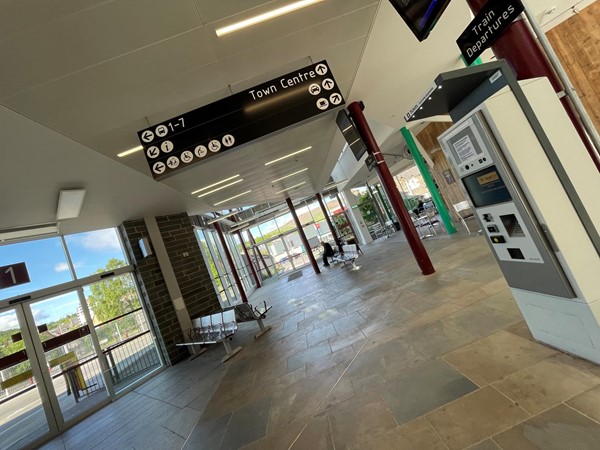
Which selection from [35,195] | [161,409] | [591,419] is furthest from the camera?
[161,409]

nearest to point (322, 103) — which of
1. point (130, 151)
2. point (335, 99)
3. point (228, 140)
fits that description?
point (335, 99)

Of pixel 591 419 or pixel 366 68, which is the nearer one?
pixel 591 419

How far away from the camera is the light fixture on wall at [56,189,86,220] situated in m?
4.38

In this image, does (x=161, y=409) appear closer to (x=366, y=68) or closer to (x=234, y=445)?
(x=234, y=445)

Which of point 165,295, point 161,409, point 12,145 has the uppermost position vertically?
point 12,145

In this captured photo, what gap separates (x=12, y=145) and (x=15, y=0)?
1.71 meters

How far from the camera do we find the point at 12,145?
294 centimetres

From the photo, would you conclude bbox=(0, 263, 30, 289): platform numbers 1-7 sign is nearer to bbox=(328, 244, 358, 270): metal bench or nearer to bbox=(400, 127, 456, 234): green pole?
bbox=(328, 244, 358, 270): metal bench

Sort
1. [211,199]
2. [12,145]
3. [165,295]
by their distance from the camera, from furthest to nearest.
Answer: [211,199] < [165,295] < [12,145]

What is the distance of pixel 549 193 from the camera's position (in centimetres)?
180

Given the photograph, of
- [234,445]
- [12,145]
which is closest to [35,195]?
[12,145]

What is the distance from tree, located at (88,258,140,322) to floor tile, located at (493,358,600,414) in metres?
7.31

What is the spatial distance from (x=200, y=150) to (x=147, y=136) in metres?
0.58

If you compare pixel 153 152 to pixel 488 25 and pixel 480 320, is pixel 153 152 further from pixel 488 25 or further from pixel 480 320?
pixel 480 320
